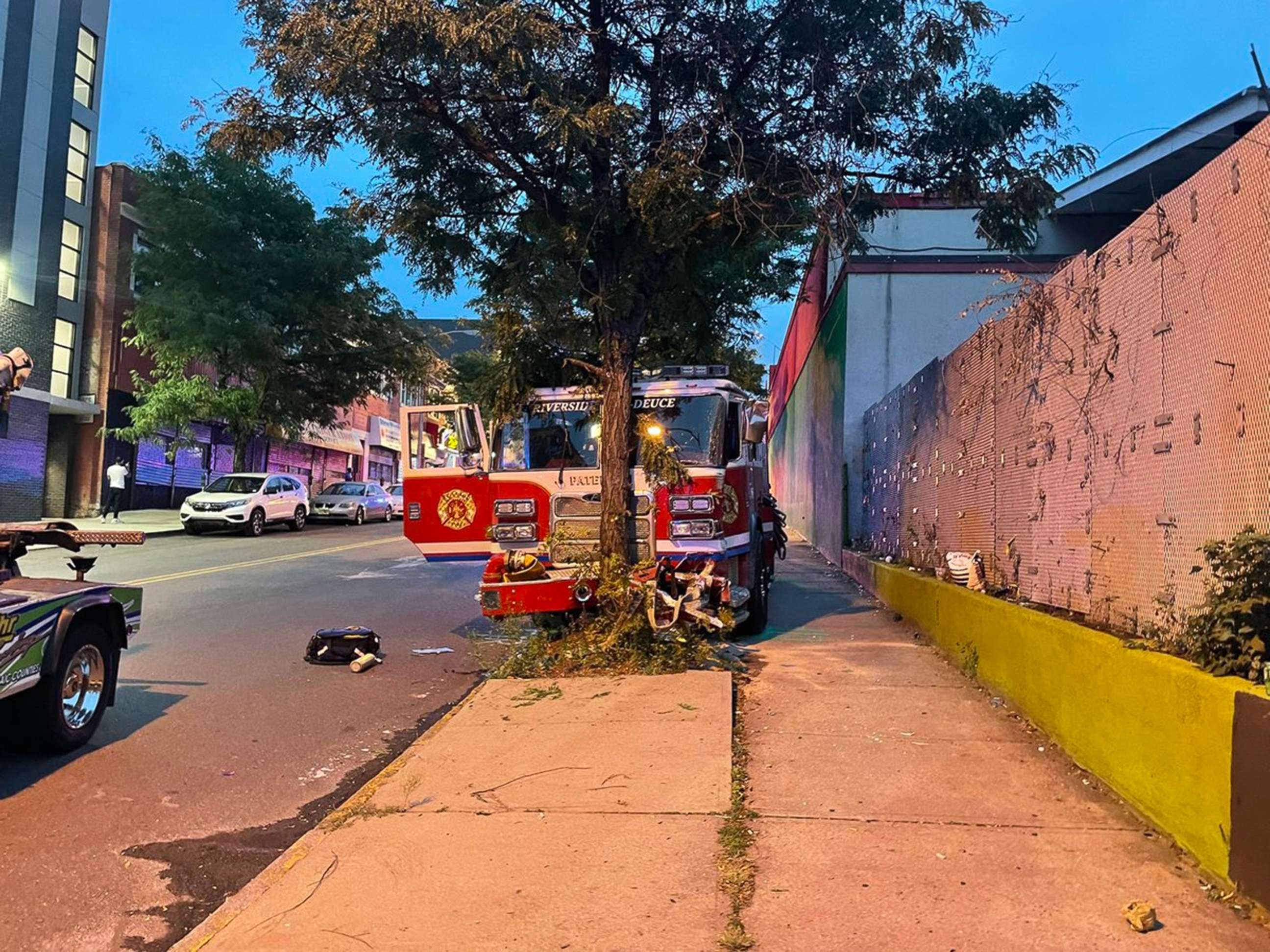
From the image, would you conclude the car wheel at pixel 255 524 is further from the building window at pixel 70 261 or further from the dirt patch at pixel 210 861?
the dirt patch at pixel 210 861

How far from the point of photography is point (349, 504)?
3086cm

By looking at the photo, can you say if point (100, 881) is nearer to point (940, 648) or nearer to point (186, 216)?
point (940, 648)

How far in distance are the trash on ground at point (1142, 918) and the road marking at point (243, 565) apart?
35.4ft

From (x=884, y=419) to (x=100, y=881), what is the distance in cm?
1096

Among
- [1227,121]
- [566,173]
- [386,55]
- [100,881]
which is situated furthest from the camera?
[1227,121]

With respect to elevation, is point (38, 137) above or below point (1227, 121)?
above

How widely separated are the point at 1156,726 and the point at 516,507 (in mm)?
5929

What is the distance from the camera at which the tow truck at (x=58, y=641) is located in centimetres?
498

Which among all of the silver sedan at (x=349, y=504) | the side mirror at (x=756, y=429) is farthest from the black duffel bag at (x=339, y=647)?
the silver sedan at (x=349, y=504)

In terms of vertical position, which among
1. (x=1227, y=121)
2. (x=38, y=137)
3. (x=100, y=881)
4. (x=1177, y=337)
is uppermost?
(x=38, y=137)

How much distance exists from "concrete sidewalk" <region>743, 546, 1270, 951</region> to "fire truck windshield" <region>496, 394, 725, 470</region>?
268cm

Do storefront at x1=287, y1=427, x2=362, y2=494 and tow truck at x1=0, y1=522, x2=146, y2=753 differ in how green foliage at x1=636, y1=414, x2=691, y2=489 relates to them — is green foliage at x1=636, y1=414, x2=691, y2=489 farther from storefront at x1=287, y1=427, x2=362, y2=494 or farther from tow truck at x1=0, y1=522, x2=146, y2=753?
storefront at x1=287, y1=427, x2=362, y2=494

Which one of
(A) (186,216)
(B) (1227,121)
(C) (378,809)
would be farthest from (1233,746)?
(A) (186,216)

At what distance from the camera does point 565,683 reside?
7152 millimetres
